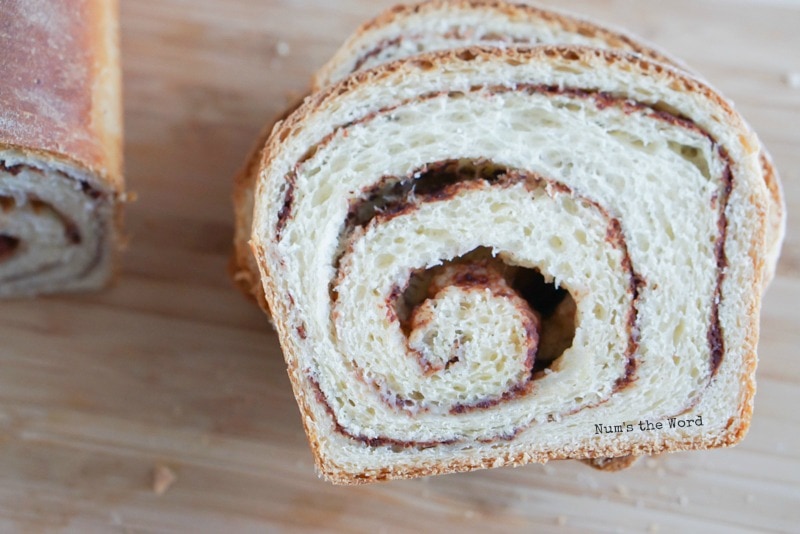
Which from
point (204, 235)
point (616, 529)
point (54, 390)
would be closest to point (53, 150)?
point (204, 235)

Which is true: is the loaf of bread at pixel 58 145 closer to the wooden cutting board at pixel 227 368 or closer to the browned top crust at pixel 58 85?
the browned top crust at pixel 58 85

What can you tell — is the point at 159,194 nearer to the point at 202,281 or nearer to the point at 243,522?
the point at 202,281

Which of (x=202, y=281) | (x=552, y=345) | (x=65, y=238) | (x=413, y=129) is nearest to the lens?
(x=413, y=129)

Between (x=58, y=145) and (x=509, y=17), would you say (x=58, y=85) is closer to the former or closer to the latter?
(x=58, y=145)

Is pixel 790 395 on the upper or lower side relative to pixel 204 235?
lower

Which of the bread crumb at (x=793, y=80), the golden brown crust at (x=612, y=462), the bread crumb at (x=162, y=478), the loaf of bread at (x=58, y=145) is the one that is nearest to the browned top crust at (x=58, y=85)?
the loaf of bread at (x=58, y=145)

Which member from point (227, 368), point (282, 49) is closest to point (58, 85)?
point (282, 49)

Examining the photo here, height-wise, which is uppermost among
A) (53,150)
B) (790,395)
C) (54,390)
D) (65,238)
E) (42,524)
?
(53,150)
